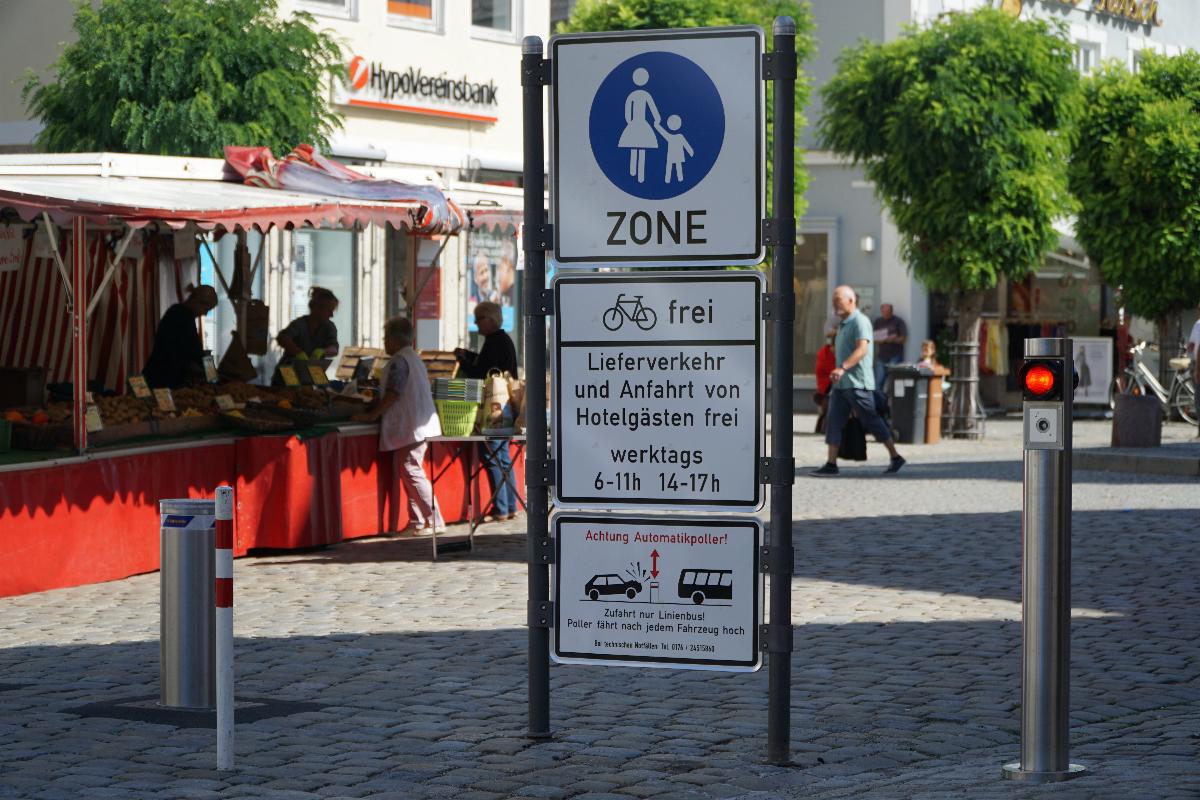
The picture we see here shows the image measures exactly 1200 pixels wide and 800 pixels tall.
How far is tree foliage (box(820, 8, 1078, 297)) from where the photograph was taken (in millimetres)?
27078

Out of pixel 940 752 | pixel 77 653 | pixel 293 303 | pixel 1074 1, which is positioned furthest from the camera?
pixel 1074 1

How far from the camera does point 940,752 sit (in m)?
7.36

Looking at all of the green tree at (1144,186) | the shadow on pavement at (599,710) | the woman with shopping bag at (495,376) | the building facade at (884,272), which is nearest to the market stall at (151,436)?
the woman with shopping bag at (495,376)

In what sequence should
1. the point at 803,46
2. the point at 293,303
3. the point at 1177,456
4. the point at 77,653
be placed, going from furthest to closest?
the point at 803,46 < the point at 293,303 < the point at 1177,456 < the point at 77,653

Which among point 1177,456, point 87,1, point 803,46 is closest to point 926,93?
point 803,46

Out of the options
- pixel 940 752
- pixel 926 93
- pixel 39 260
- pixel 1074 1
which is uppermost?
pixel 1074 1

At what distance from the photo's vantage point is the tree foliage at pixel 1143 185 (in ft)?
99.8

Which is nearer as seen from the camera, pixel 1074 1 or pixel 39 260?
pixel 39 260

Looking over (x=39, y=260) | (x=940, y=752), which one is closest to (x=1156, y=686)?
(x=940, y=752)

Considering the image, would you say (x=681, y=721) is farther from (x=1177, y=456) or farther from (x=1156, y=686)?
(x=1177, y=456)

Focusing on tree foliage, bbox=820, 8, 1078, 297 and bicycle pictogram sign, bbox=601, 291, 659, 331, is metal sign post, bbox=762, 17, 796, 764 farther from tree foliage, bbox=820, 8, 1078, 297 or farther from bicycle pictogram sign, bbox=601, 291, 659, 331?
tree foliage, bbox=820, 8, 1078, 297

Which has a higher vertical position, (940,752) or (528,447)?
(528,447)

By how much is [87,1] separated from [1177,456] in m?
13.5

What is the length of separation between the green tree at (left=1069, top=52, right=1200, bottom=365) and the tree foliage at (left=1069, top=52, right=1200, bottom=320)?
15mm
